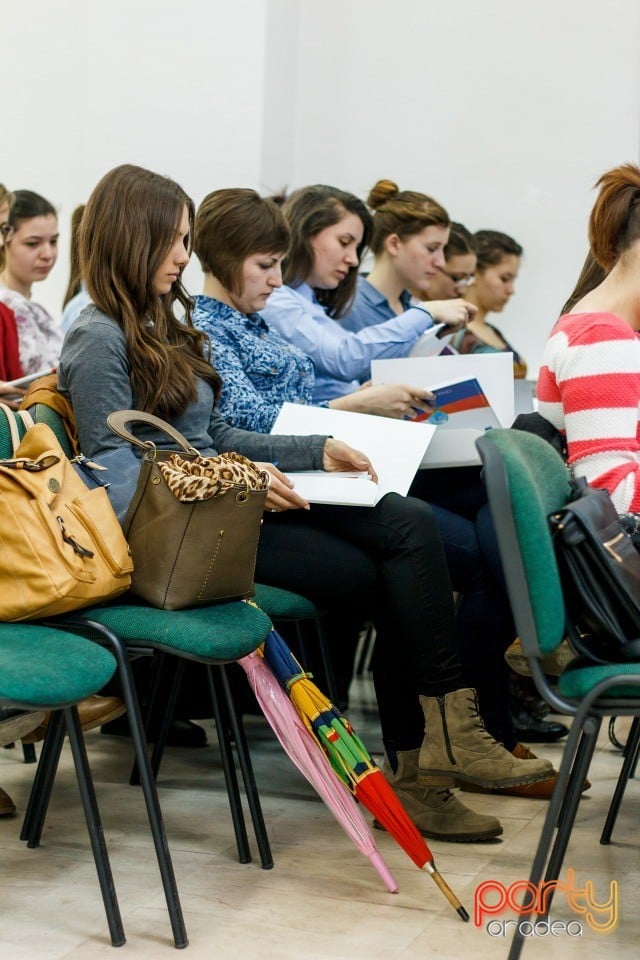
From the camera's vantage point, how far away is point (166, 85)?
457 centimetres

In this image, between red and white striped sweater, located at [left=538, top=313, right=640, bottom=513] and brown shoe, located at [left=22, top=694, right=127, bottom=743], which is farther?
brown shoe, located at [left=22, top=694, right=127, bottom=743]

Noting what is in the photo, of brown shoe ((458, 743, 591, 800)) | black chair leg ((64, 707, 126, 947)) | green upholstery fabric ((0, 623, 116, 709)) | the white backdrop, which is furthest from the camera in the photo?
the white backdrop

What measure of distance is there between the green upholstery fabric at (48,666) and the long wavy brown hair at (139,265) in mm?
619

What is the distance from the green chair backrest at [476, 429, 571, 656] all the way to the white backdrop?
313cm

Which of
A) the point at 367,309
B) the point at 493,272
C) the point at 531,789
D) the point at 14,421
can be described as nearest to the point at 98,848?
the point at 14,421

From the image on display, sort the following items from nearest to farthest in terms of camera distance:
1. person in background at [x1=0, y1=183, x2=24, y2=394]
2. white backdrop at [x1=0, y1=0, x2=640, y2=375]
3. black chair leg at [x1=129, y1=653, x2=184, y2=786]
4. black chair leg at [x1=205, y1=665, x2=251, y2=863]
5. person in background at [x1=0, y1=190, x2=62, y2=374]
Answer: black chair leg at [x1=205, y1=665, x2=251, y2=863] < black chair leg at [x1=129, y1=653, x2=184, y2=786] < person in background at [x1=0, y1=183, x2=24, y2=394] < person in background at [x1=0, y1=190, x2=62, y2=374] < white backdrop at [x1=0, y1=0, x2=640, y2=375]

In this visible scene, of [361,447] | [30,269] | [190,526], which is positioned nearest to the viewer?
[190,526]

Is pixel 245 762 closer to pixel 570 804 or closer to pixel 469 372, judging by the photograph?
pixel 570 804

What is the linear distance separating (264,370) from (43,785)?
42.8 inches

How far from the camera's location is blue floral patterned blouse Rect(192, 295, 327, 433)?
8.83 feet

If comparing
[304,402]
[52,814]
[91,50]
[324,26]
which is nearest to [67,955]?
[52,814]

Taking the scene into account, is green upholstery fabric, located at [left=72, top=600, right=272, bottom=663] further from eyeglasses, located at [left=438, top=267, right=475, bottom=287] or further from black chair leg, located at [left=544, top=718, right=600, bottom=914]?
eyeglasses, located at [left=438, top=267, right=475, bottom=287]

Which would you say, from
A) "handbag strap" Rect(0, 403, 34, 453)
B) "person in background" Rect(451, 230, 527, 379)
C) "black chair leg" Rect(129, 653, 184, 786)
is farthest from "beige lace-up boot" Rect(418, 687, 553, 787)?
"person in background" Rect(451, 230, 527, 379)

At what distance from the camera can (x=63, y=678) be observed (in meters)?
1.64
